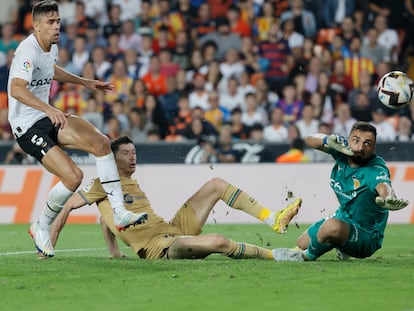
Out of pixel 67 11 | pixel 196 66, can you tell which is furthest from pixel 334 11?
pixel 67 11

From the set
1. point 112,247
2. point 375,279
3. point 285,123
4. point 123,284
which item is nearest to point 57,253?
point 112,247

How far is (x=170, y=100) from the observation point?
64.2 ft

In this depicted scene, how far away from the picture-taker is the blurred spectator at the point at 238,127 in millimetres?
18484

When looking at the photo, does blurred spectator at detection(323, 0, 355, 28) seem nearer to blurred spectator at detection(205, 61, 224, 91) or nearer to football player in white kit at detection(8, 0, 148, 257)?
blurred spectator at detection(205, 61, 224, 91)

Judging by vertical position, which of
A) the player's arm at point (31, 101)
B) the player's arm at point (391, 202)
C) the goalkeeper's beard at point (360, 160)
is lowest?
the player's arm at point (391, 202)

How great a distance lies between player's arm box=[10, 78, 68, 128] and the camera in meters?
8.89

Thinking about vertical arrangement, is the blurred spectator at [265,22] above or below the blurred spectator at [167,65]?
above

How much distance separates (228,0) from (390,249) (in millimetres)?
10739

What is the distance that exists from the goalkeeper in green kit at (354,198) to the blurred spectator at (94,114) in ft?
33.1

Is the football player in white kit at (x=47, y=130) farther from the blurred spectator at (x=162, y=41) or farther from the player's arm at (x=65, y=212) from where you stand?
the blurred spectator at (x=162, y=41)

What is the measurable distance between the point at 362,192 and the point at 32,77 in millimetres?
3202

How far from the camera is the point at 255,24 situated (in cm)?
2069

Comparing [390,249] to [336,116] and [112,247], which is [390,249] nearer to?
[112,247]

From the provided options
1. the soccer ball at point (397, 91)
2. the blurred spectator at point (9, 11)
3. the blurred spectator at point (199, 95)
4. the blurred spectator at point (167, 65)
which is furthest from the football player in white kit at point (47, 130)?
the blurred spectator at point (9, 11)
